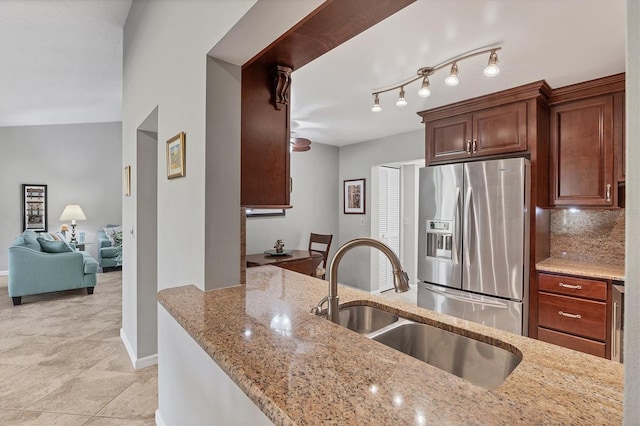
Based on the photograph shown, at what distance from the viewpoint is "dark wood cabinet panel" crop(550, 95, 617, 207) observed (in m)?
2.45

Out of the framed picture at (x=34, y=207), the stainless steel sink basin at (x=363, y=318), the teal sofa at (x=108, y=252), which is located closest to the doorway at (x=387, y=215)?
the stainless steel sink basin at (x=363, y=318)

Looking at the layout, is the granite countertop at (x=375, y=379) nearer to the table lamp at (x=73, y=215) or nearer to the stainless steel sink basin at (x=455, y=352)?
the stainless steel sink basin at (x=455, y=352)

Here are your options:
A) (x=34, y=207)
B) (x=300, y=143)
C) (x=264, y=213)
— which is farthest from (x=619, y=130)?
(x=34, y=207)

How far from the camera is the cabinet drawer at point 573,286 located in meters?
2.26

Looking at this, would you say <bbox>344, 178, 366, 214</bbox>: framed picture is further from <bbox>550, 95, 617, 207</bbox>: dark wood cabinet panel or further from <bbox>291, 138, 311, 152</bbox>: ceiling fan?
<bbox>550, 95, 617, 207</bbox>: dark wood cabinet panel

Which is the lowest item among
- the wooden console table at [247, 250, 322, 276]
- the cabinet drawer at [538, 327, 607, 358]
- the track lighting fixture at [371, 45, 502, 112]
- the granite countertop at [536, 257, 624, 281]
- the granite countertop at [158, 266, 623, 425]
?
the cabinet drawer at [538, 327, 607, 358]

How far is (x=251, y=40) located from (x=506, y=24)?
1.39 m

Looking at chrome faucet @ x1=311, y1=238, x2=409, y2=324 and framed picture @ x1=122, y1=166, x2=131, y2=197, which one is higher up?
framed picture @ x1=122, y1=166, x2=131, y2=197

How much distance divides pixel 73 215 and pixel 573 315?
770cm

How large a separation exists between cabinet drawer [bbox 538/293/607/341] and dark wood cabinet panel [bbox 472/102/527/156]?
3.94 ft

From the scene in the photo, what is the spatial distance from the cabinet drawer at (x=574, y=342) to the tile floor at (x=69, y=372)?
2.81 meters

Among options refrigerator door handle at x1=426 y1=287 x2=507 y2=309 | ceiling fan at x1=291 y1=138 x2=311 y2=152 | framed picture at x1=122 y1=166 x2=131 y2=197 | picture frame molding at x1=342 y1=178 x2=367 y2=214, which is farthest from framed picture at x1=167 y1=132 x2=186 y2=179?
picture frame molding at x1=342 y1=178 x2=367 y2=214

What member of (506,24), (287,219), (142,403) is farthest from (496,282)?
(287,219)

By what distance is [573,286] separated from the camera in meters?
2.36
